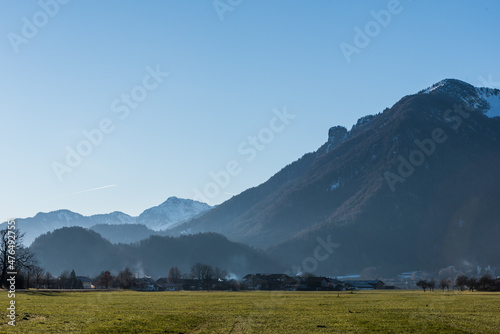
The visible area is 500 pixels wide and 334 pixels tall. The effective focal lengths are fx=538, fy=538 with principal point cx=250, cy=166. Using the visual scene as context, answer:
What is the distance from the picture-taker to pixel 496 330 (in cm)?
4203

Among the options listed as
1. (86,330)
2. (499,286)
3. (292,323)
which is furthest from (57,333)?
(499,286)

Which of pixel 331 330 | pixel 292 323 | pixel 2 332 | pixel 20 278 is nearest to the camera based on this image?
pixel 2 332

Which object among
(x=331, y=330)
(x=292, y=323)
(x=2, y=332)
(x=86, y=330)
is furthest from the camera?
(x=292, y=323)

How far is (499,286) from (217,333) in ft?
558

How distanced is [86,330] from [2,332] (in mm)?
5642

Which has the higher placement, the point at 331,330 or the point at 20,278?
the point at 20,278

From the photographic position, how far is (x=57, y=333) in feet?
118

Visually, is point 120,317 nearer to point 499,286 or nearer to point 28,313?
point 28,313

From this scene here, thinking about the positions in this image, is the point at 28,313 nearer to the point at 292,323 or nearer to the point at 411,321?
the point at 292,323

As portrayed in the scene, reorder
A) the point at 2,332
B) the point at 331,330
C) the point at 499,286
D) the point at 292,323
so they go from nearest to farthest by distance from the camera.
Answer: the point at 2,332, the point at 331,330, the point at 292,323, the point at 499,286

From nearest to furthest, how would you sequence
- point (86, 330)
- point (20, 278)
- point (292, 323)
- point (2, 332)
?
1. point (2, 332)
2. point (86, 330)
3. point (292, 323)
4. point (20, 278)

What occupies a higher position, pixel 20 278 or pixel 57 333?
pixel 20 278

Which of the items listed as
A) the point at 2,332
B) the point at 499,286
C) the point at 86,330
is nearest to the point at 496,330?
the point at 86,330

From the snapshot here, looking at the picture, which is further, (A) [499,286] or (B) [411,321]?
(A) [499,286]
